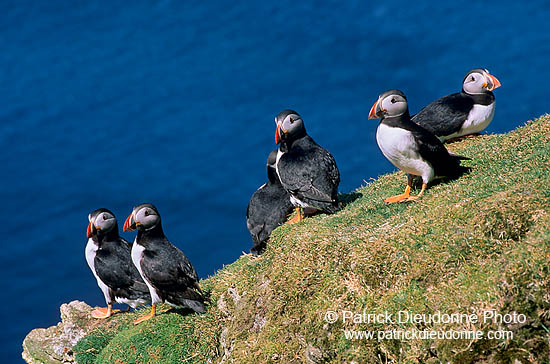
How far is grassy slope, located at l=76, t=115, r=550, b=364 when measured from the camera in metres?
4.43

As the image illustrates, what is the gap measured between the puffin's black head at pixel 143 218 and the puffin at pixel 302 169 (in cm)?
158

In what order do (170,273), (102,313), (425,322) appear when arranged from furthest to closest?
(102,313), (170,273), (425,322)

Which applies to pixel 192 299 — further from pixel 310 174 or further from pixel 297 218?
pixel 310 174

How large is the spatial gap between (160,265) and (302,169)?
2.03 metres

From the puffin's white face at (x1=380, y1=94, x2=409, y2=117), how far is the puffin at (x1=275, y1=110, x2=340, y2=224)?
129 centimetres

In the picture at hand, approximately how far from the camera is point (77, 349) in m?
8.01

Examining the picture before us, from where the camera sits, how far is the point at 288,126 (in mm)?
7965

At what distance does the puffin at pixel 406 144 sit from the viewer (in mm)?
6383

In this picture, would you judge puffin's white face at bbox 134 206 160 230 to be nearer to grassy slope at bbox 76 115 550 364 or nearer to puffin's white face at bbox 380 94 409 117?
grassy slope at bbox 76 115 550 364

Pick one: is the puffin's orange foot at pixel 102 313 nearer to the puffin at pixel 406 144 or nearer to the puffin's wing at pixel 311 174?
the puffin's wing at pixel 311 174

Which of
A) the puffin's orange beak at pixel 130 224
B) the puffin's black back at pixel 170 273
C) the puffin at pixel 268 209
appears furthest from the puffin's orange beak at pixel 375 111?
the puffin's orange beak at pixel 130 224

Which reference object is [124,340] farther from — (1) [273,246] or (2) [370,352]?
(2) [370,352]

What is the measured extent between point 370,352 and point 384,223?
5.07ft

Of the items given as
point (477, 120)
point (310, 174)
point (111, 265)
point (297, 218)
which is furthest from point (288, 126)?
point (111, 265)
